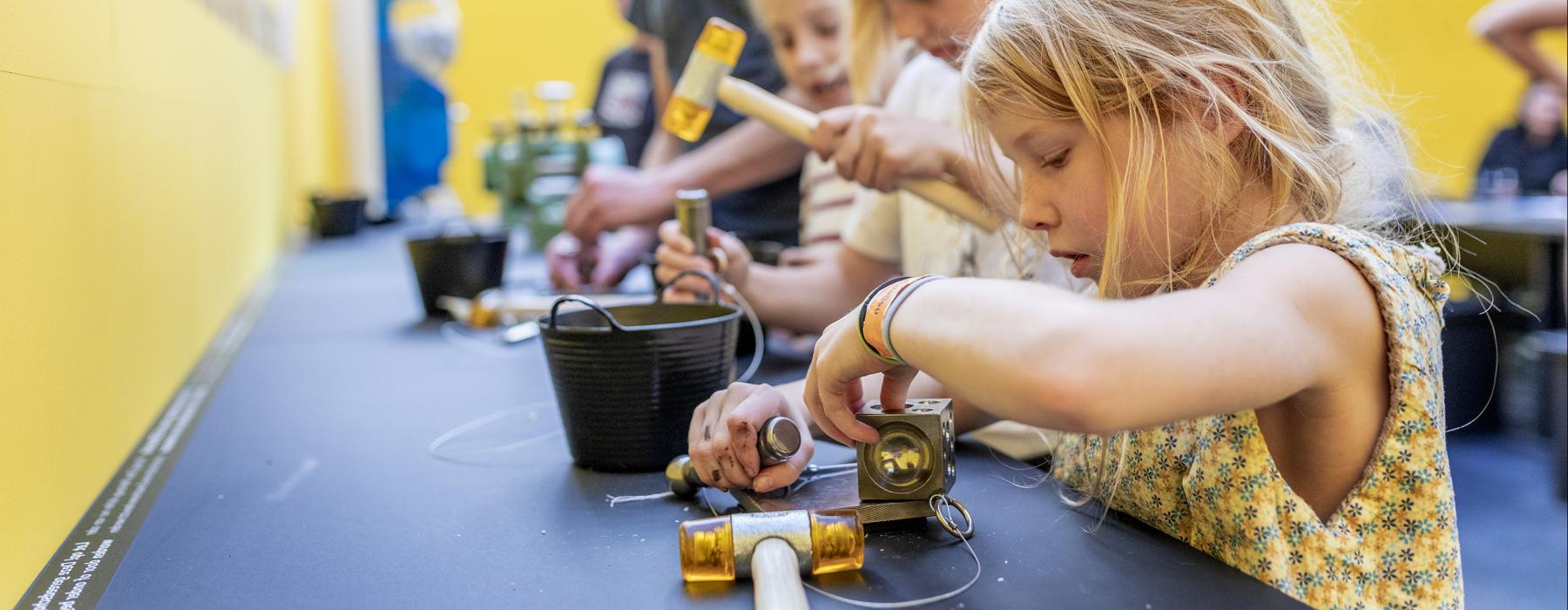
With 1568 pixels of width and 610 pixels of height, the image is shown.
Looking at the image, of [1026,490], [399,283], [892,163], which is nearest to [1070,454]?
[1026,490]

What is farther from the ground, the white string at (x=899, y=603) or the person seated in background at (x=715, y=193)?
the person seated in background at (x=715, y=193)

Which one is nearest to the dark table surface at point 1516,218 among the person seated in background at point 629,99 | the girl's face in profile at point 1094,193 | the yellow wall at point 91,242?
the girl's face in profile at point 1094,193

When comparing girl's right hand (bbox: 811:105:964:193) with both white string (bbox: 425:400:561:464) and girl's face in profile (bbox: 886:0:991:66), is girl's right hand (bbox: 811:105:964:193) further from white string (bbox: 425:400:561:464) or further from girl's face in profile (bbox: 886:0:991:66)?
white string (bbox: 425:400:561:464)

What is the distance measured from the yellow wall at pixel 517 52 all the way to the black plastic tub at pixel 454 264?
5287mm

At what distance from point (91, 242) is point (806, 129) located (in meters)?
0.78

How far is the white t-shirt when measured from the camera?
1.45 meters

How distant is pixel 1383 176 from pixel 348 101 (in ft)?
14.9

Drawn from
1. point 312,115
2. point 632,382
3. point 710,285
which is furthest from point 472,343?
point 312,115

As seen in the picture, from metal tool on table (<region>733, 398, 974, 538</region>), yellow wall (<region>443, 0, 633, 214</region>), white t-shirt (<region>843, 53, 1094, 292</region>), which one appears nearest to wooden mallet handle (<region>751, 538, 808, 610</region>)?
metal tool on table (<region>733, 398, 974, 538</region>)

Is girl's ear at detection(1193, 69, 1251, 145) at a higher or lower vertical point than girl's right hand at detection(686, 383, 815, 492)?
higher

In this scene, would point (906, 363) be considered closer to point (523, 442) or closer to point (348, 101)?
point (523, 442)

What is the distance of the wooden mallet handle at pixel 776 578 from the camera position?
2.16 feet

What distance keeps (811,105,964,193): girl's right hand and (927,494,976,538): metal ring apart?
1.94 feet

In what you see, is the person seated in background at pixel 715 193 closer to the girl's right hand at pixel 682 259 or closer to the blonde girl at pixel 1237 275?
the girl's right hand at pixel 682 259
